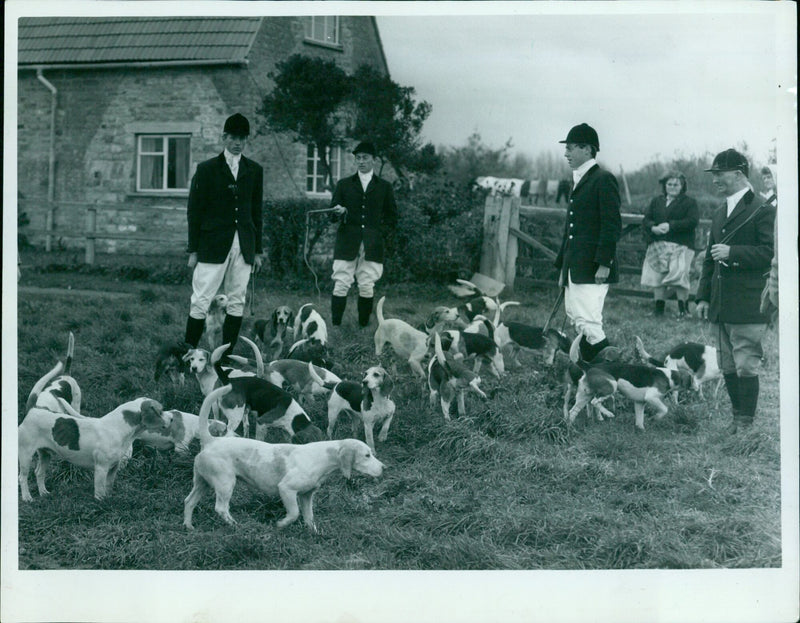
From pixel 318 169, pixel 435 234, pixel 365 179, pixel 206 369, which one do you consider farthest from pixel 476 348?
pixel 318 169

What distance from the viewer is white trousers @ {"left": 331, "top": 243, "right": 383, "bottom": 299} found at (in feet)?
25.8

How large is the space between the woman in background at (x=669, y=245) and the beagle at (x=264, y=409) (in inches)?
198

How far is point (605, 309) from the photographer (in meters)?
9.22

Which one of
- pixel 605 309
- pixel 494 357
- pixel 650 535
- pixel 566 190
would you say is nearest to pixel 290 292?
pixel 494 357

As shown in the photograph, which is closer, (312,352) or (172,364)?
(172,364)

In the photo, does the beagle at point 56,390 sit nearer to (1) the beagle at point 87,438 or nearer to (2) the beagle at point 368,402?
(1) the beagle at point 87,438

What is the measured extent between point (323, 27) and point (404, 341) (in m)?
2.50

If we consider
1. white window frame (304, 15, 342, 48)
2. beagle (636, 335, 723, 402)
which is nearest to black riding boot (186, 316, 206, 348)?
white window frame (304, 15, 342, 48)

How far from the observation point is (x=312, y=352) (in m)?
6.80

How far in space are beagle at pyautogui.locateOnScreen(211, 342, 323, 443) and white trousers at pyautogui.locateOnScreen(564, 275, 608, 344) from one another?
218 centimetres

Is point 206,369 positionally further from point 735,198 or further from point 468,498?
point 735,198

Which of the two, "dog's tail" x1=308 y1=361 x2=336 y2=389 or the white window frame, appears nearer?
the white window frame

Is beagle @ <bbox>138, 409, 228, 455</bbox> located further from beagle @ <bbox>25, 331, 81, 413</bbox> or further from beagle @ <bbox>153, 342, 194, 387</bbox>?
beagle @ <bbox>153, 342, 194, 387</bbox>

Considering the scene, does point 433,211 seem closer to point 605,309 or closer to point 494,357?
point 605,309
